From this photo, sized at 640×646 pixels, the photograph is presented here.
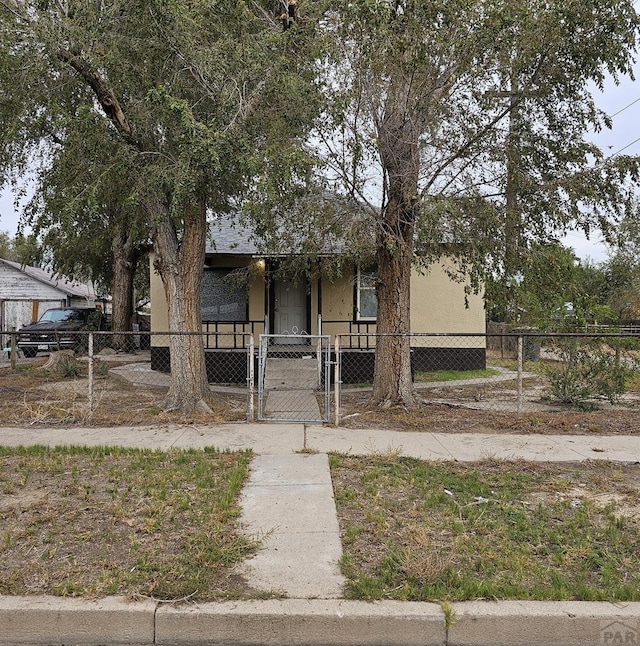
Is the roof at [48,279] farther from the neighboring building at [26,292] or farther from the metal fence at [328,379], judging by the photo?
the metal fence at [328,379]

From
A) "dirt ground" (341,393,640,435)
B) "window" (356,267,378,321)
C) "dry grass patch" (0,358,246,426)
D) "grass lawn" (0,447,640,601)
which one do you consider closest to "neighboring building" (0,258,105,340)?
"dry grass patch" (0,358,246,426)

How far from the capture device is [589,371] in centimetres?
937

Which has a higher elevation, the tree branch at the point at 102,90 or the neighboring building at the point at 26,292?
the tree branch at the point at 102,90

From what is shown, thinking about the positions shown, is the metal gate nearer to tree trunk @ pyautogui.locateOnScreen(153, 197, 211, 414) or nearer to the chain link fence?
the chain link fence

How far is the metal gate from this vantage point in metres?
8.20

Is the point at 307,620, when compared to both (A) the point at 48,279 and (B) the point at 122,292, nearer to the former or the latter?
(B) the point at 122,292

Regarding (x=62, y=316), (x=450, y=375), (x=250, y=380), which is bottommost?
(x=450, y=375)

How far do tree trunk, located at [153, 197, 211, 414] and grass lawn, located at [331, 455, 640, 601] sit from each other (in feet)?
13.2

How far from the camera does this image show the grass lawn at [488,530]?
333cm

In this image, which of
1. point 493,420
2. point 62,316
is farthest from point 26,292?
point 493,420

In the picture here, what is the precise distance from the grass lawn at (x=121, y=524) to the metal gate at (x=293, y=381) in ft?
7.25

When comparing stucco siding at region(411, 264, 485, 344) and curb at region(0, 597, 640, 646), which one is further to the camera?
stucco siding at region(411, 264, 485, 344)

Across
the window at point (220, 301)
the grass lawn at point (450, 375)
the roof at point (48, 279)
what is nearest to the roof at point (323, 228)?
the window at point (220, 301)

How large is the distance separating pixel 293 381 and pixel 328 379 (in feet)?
12.1
